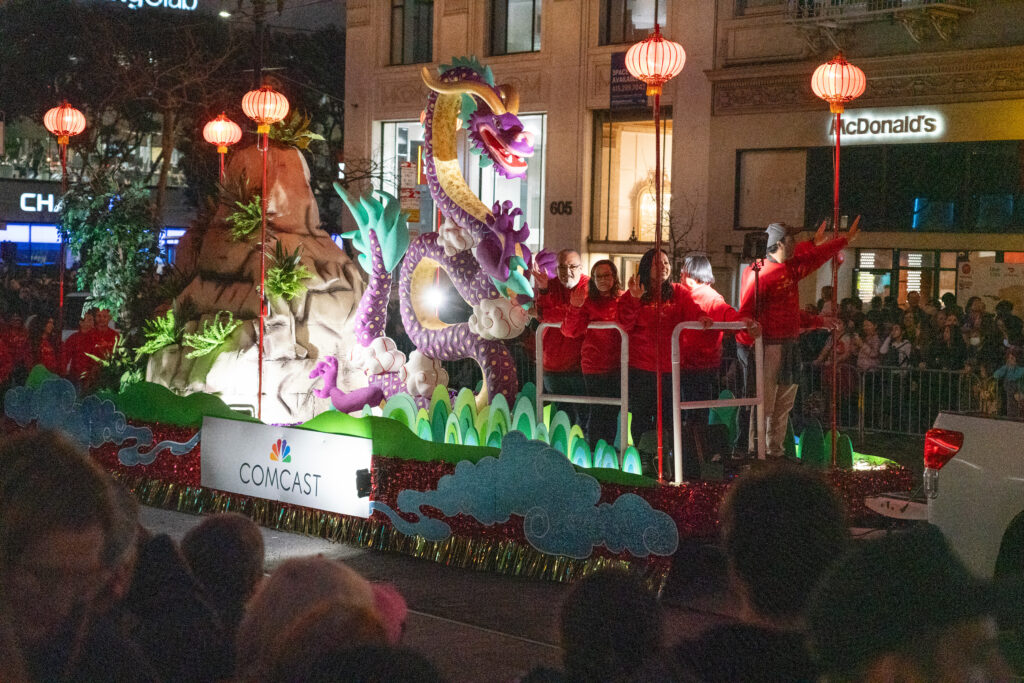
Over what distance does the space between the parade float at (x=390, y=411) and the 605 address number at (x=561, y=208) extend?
12974mm

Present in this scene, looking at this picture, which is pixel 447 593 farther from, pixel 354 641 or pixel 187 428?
pixel 354 641

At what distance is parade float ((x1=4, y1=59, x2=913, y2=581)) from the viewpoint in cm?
798

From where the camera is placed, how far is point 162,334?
11.2m

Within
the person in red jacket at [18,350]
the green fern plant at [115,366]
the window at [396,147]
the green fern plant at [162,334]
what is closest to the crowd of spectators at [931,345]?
the green fern plant at [162,334]

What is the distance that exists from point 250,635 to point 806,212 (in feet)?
65.0

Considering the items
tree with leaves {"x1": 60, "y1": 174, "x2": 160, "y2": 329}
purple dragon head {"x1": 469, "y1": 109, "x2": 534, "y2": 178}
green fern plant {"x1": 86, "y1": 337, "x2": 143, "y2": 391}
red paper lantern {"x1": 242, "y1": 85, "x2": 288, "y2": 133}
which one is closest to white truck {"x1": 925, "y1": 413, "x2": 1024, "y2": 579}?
purple dragon head {"x1": 469, "y1": 109, "x2": 534, "y2": 178}

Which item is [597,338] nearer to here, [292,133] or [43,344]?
[292,133]

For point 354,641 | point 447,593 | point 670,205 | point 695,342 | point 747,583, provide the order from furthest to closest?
point 670,205 < point 695,342 < point 447,593 < point 747,583 < point 354,641

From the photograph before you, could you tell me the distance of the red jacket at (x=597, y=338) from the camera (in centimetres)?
888

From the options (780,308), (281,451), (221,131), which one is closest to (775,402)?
(780,308)

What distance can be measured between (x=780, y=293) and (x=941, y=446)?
7.61 feet

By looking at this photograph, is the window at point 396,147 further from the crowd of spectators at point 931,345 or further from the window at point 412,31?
the crowd of spectators at point 931,345

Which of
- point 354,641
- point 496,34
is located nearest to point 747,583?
point 354,641

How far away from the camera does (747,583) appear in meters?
2.83
